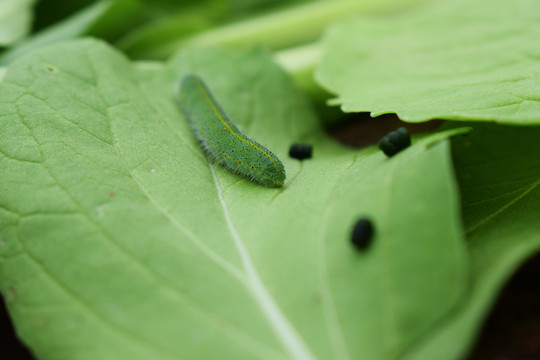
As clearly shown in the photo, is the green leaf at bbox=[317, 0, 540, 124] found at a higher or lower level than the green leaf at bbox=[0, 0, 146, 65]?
lower

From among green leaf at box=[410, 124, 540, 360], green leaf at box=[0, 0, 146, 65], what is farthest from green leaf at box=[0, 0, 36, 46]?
green leaf at box=[410, 124, 540, 360]

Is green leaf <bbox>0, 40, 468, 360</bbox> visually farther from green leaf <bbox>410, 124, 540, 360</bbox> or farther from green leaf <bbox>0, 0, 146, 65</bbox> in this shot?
green leaf <bbox>0, 0, 146, 65</bbox>

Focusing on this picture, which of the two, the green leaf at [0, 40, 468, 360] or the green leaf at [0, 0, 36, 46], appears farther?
the green leaf at [0, 0, 36, 46]

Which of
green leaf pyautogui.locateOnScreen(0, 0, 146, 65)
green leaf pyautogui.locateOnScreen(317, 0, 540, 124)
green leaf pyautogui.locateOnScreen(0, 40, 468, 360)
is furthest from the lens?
green leaf pyautogui.locateOnScreen(0, 0, 146, 65)

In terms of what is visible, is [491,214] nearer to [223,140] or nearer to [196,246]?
[196,246]

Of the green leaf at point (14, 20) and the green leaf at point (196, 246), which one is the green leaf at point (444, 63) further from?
the green leaf at point (14, 20)

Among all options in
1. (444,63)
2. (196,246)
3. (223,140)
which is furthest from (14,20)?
(444,63)

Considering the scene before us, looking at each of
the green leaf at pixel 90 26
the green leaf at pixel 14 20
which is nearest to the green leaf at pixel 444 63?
the green leaf at pixel 90 26

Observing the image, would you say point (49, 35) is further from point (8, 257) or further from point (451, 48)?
point (451, 48)
